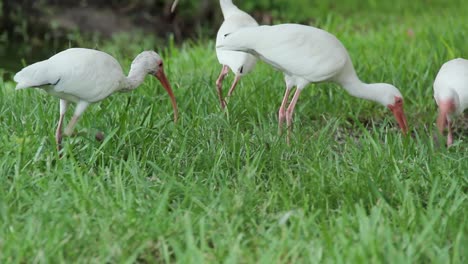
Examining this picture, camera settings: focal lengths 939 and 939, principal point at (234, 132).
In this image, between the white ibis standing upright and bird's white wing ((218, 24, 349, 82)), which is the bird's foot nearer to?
bird's white wing ((218, 24, 349, 82))

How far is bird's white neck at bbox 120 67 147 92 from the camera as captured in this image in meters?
4.78

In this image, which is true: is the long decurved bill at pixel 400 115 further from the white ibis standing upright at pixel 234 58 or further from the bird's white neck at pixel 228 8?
the bird's white neck at pixel 228 8

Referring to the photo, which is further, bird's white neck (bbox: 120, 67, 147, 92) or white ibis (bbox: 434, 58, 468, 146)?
white ibis (bbox: 434, 58, 468, 146)

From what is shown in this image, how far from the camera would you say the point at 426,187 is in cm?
424

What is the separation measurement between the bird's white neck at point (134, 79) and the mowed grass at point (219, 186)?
0.52ft

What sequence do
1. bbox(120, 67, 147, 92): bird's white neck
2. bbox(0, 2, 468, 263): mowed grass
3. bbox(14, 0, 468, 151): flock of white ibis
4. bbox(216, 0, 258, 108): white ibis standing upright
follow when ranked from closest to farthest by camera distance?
bbox(0, 2, 468, 263): mowed grass → bbox(14, 0, 468, 151): flock of white ibis → bbox(120, 67, 147, 92): bird's white neck → bbox(216, 0, 258, 108): white ibis standing upright

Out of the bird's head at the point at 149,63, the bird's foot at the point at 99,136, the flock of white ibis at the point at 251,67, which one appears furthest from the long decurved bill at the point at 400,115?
the bird's foot at the point at 99,136

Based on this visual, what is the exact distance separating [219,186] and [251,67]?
1.54 meters

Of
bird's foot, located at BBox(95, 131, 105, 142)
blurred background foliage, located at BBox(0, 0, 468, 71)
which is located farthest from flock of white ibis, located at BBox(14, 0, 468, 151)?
blurred background foliage, located at BBox(0, 0, 468, 71)

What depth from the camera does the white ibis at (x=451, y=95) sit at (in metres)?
5.23

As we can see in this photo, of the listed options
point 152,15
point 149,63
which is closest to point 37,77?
point 149,63

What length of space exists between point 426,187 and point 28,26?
8125 mm

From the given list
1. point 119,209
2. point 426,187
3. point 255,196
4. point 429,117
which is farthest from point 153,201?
point 429,117

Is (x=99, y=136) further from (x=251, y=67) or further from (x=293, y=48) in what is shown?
(x=251, y=67)
